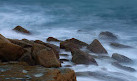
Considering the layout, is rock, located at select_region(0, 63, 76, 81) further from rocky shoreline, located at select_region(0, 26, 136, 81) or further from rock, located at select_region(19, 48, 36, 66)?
rock, located at select_region(19, 48, 36, 66)

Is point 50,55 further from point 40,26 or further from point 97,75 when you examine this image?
point 40,26

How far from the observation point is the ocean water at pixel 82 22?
582 centimetres

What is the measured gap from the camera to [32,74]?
3275 mm

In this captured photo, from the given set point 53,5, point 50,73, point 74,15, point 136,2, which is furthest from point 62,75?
point 136,2

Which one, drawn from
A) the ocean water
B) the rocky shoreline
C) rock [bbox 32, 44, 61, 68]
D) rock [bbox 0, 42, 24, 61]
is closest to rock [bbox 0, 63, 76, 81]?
the rocky shoreline

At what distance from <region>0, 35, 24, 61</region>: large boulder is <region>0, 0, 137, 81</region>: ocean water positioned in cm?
136

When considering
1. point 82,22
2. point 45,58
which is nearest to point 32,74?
point 45,58

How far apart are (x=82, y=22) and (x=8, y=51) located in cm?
1029

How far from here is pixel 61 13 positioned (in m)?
16.8

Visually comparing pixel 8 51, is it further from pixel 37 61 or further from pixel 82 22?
pixel 82 22

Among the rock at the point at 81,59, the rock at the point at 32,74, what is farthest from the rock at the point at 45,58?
the rock at the point at 81,59

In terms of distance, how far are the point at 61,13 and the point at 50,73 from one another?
45.0ft

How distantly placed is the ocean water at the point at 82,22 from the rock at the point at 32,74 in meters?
1.42

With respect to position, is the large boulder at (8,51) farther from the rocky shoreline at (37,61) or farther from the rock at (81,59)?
the rock at (81,59)
